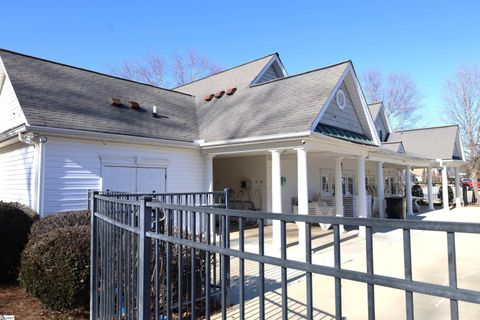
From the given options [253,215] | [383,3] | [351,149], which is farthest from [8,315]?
[383,3]

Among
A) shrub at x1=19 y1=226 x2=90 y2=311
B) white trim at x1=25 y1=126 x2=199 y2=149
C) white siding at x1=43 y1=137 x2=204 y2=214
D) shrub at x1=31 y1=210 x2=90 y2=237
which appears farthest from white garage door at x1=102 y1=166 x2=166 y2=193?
shrub at x1=19 y1=226 x2=90 y2=311

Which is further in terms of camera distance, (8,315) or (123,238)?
(8,315)

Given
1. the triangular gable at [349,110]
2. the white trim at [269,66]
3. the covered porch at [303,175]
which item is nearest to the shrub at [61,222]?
the covered porch at [303,175]

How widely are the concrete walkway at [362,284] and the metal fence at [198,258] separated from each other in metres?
1.17

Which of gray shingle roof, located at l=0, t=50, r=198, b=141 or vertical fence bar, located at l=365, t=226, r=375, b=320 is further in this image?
gray shingle roof, located at l=0, t=50, r=198, b=141

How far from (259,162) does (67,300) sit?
11584 mm

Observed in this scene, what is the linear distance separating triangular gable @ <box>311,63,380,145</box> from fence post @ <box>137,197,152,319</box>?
8368 millimetres

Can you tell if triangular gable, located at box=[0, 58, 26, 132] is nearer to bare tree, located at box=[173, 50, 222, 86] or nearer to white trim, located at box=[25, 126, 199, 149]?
white trim, located at box=[25, 126, 199, 149]

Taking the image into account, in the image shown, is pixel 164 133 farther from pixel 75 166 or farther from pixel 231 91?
pixel 231 91

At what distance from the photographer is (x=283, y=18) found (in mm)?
18203

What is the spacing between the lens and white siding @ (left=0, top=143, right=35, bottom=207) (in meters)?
9.24

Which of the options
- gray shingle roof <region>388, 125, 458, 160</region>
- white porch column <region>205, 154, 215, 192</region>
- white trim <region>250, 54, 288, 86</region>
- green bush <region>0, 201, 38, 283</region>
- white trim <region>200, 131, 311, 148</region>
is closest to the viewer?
green bush <region>0, 201, 38, 283</region>

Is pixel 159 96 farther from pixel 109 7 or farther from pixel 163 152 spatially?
pixel 109 7

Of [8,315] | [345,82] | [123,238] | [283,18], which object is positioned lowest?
[8,315]
